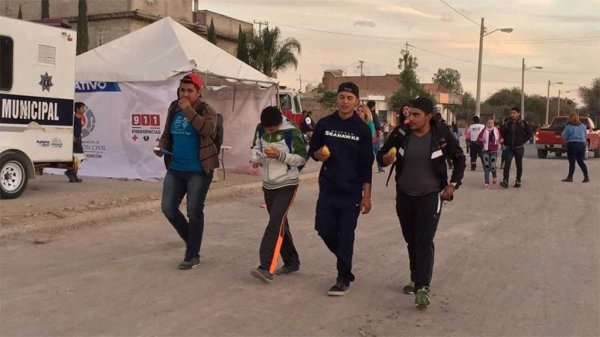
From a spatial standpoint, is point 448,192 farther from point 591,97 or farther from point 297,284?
point 591,97

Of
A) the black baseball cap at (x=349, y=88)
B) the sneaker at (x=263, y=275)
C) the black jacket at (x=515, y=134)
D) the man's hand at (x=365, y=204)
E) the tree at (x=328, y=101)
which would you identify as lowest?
the sneaker at (x=263, y=275)

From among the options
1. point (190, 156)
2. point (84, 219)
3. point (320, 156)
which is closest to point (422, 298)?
point (320, 156)

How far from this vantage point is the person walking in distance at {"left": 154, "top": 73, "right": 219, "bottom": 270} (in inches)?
238

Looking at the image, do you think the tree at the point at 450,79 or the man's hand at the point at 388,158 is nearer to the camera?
the man's hand at the point at 388,158

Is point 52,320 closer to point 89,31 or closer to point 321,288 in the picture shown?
point 321,288

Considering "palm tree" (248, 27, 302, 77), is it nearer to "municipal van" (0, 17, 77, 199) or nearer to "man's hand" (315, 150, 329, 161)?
"municipal van" (0, 17, 77, 199)

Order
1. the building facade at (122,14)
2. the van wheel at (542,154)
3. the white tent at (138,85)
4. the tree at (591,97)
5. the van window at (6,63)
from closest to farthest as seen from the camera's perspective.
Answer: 1. the van window at (6,63)
2. the white tent at (138,85)
3. the van wheel at (542,154)
4. the building facade at (122,14)
5. the tree at (591,97)

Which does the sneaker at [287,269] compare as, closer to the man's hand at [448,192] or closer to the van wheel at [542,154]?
the man's hand at [448,192]

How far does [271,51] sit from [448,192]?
42747 mm

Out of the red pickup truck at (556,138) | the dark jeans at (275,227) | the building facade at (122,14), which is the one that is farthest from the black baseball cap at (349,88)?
the building facade at (122,14)

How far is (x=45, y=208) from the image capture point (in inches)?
352

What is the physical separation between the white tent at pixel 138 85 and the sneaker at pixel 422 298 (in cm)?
874

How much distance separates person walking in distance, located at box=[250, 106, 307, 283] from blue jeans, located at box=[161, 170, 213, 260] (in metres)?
0.67

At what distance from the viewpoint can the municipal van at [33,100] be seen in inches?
380
